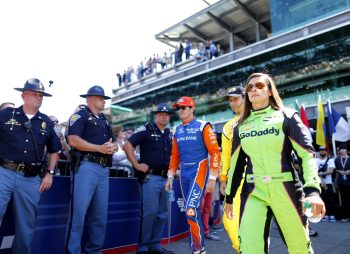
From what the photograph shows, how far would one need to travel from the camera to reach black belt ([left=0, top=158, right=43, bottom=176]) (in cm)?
398

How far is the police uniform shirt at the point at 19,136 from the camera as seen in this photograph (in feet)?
13.3

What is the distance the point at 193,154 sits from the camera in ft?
16.1

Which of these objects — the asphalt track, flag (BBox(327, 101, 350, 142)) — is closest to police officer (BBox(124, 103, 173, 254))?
the asphalt track

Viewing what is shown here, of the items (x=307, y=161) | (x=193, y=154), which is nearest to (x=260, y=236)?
(x=307, y=161)

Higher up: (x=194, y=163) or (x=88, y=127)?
(x=88, y=127)

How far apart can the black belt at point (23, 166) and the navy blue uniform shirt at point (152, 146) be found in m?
1.65

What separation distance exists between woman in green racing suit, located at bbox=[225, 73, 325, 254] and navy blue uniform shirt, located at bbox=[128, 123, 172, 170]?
2.54 meters

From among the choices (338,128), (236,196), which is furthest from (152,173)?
(338,128)

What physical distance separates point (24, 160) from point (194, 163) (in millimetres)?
2261

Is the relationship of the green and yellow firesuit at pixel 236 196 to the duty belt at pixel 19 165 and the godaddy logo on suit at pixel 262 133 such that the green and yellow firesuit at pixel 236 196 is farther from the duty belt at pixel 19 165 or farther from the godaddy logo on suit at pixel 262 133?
the duty belt at pixel 19 165

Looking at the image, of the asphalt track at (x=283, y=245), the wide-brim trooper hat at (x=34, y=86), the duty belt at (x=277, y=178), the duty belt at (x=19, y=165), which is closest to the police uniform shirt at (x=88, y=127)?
the wide-brim trooper hat at (x=34, y=86)

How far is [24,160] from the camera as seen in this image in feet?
13.4

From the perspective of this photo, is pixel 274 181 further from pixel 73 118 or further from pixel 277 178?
pixel 73 118

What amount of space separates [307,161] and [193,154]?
2408 mm
